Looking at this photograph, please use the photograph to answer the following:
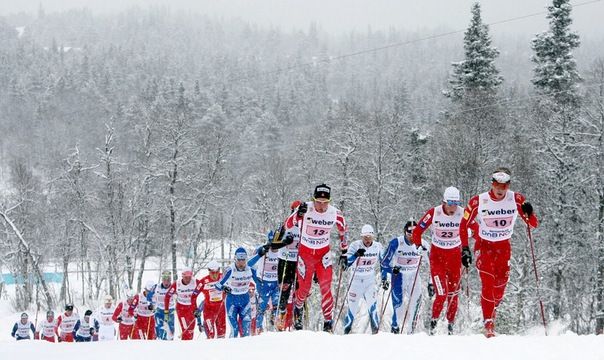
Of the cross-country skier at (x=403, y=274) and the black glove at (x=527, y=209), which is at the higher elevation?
the black glove at (x=527, y=209)

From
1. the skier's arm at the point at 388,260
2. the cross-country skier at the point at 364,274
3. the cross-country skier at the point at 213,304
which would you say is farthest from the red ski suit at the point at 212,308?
the skier's arm at the point at 388,260

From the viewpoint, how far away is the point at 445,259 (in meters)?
8.38

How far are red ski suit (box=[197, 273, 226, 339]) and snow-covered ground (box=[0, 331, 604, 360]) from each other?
6186mm

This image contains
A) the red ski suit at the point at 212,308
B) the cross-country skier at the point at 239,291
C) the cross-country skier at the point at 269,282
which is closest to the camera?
the cross-country skier at the point at 239,291

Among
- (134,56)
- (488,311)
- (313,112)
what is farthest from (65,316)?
(134,56)

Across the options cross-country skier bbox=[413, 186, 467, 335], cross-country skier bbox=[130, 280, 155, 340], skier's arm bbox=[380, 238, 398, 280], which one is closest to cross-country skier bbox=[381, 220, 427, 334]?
skier's arm bbox=[380, 238, 398, 280]

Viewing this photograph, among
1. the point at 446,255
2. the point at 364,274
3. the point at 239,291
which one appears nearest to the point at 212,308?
the point at 239,291

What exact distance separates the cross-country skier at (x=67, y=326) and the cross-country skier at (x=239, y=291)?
678 centimetres

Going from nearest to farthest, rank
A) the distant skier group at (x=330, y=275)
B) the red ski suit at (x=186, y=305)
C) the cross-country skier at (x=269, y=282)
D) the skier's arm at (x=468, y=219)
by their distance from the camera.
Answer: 1. the distant skier group at (x=330, y=275)
2. the skier's arm at (x=468, y=219)
3. the cross-country skier at (x=269, y=282)
4. the red ski suit at (x=186, y=305)

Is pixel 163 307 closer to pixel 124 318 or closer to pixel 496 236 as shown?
pixel 124 318

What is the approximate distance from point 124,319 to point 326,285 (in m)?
9.79

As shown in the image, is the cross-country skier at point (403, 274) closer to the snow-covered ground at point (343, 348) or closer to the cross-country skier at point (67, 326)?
→ the snow-covered ground at point (343, 348)

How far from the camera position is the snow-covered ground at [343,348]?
5207 mm

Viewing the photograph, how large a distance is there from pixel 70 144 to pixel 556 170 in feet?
214
